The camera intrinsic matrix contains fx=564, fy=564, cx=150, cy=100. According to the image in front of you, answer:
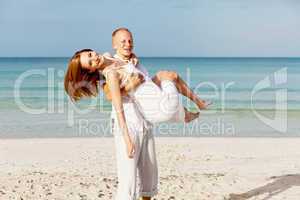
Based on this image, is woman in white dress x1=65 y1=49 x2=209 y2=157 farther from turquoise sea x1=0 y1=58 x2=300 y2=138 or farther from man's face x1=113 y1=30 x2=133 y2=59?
turquoise sea x1=0 y1=58 x2=300 y2=138

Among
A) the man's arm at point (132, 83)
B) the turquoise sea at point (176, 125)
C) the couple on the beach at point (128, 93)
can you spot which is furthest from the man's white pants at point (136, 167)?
the turquoise sea at point (176, 125)

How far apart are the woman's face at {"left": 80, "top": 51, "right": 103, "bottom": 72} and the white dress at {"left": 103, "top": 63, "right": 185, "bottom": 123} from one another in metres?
0.09

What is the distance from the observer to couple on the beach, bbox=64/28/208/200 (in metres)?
4.23

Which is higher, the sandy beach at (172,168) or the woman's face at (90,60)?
the woman's face at (90,60)

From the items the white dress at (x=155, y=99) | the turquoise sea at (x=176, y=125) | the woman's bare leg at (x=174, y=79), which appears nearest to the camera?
the white dress at (x=155, y=99)

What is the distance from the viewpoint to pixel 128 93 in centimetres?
433

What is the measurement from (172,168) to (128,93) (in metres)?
4.14

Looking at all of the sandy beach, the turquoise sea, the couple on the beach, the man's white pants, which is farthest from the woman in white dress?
the turquoise sea

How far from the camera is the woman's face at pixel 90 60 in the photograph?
422 cm

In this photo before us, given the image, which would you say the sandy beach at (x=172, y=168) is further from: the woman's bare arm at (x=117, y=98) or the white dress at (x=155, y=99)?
the woman's bare arm at (x=117, y=98)

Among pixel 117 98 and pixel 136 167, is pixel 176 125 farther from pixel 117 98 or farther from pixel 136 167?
pixel 117 98

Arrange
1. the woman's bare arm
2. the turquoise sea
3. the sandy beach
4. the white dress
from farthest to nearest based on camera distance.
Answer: the turquoise sea → the sandy beach → the white dress → the woman's bare arm

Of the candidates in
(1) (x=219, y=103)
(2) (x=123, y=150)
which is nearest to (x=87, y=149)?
(2) (x=123, y=150)

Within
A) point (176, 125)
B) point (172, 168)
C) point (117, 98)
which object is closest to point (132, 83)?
point (117, 98)
